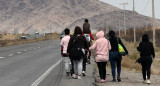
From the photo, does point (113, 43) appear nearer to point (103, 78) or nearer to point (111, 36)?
point (111, 36)

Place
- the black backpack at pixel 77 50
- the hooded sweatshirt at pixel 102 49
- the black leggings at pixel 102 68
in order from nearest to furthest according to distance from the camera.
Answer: the hooded sweatshirt at pixel 102 49 → the black leggings at pixel 102 68 → the black backpack at pixel 77 50

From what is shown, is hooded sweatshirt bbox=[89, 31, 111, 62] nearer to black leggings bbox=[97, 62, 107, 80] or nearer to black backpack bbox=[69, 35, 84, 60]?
black leggings bbox=[97, 62, 107, 80]

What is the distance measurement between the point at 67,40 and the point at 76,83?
2436 mm

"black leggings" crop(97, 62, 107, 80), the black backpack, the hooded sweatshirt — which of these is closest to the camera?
the hooded sweatshirt

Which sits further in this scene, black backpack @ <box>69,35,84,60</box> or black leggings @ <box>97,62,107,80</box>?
black backpack @ <box>69,35,84,60</box>

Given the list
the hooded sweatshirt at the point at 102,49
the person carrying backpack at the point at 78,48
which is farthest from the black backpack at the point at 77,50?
the hooded sweatshirt at the point at 102,49

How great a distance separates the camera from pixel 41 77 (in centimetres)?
1582

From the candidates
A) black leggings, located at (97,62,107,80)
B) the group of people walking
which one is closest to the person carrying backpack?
the group of people walking

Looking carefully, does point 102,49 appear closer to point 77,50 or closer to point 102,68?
point 102,68

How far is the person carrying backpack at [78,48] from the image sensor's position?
14734 millimetres

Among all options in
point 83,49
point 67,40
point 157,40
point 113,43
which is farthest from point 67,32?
point 157,40

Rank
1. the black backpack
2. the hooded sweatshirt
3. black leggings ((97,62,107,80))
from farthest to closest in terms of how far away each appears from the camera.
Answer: the black backpack < black leggings ((97,62,107,80)) < the hooded sweatshirt

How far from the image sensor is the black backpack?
14719mm

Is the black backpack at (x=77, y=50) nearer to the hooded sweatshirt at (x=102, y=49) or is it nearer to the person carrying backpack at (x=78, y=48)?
the person carrying backpack at (x=78, y=48)
